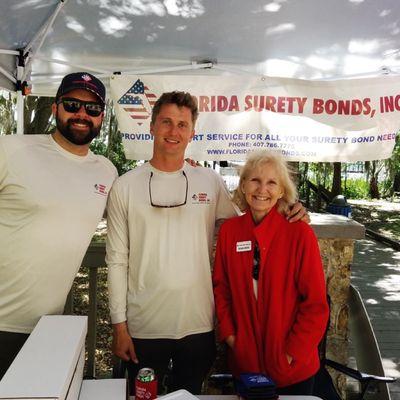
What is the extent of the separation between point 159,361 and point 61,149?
1.19 m

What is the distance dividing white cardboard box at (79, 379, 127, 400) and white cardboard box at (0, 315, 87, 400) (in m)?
0.05

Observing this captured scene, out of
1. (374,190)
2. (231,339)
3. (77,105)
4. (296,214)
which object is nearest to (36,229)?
(77,105)

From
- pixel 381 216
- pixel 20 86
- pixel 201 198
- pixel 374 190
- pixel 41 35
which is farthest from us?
pixel 374 190

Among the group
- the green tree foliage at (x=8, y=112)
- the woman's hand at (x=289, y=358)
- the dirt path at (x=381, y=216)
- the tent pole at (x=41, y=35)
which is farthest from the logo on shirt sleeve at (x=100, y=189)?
the dirt path at (x=381, y=216)

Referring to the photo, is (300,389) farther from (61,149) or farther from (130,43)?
(130,43)

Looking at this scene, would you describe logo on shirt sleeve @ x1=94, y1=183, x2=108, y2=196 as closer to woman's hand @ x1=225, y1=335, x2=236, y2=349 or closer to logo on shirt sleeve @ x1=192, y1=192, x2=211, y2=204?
logo on shirt sleeve @ x1=192, y1=192, x2=211, y2=204

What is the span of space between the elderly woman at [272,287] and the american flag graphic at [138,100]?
2.20 metres

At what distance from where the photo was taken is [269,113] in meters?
4.26

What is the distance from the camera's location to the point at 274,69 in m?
4.93

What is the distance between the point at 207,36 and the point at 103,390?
3302 mm

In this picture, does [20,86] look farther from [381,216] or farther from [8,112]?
[381,216]

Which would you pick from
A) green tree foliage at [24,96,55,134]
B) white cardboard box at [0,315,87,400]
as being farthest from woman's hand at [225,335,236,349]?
green tree foliage at [24,96,55,134]

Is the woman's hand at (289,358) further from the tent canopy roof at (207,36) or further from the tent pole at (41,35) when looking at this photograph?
the tent pole at (41,35)

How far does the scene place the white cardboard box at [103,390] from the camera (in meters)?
1.46
